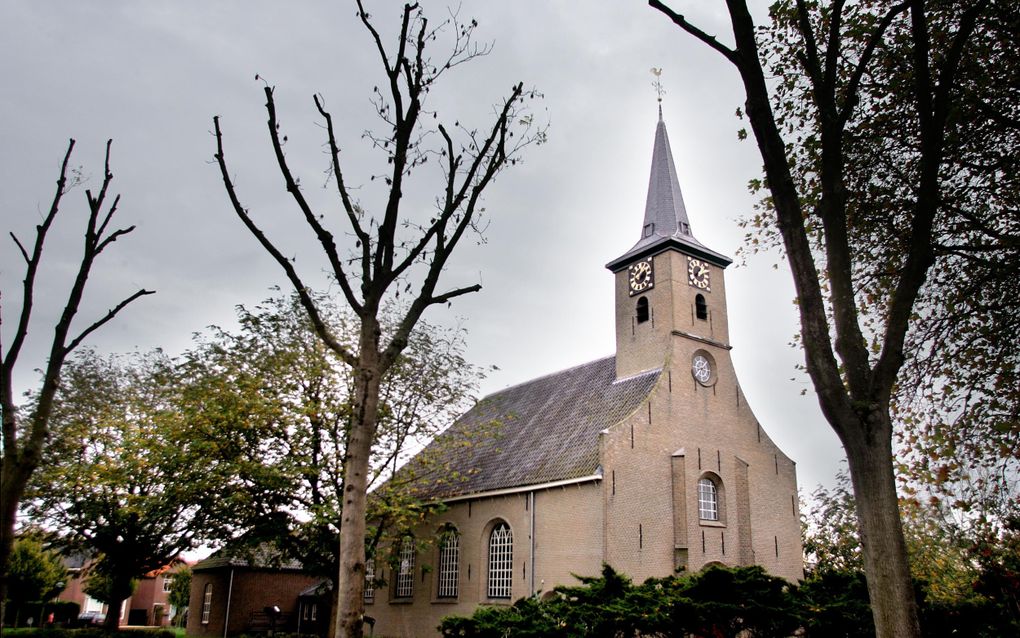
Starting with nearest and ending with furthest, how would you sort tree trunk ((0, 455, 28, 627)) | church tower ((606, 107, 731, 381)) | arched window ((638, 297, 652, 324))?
tree trunk ((0, 455, 28, 627)) → church tower ((606, 107, 731, 381)) → arched window ((638, 297, 652, 324))

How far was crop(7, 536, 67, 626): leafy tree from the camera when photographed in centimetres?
3516

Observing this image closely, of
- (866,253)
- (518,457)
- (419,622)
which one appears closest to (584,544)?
(518,457)

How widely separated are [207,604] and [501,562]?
18.3 metres

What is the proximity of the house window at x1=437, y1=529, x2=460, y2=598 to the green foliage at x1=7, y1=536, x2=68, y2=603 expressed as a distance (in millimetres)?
20652

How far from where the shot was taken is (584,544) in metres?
20.8

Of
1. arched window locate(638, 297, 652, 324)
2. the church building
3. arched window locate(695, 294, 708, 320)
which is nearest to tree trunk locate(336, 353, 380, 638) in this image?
the church building

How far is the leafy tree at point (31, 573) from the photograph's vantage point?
115ft

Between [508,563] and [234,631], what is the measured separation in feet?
52.9

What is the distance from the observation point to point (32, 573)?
35844mm

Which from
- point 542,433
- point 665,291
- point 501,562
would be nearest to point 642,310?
point 665,291

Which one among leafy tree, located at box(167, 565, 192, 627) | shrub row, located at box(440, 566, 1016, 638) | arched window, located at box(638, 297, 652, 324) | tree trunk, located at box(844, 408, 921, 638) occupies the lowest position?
leafy tree, located at box(167, 565, 192, 627)

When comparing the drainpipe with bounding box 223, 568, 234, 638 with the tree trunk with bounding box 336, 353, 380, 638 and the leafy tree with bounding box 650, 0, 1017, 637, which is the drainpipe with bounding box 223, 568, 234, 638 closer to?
the tree trunk with bounding box 336, 353, 380, 638

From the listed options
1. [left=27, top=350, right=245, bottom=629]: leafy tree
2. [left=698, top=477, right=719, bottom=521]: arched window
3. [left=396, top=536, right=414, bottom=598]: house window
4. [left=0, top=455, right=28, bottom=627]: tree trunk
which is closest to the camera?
[left=0, top=455, right=28, bottom=627]: tree trunk

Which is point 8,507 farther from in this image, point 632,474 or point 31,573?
point 31,573
